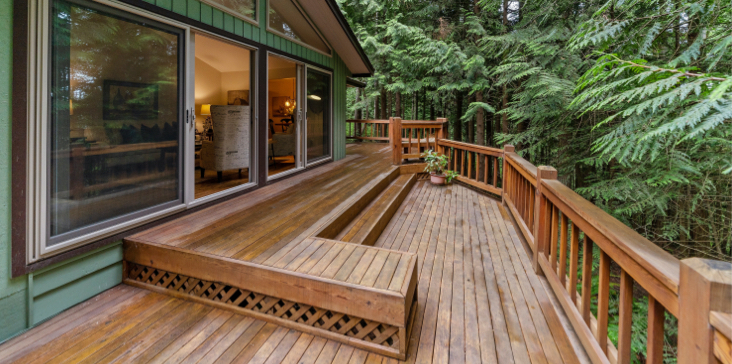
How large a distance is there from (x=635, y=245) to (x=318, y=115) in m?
5.63

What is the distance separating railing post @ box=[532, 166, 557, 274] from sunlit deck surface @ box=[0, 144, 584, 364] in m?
0.20

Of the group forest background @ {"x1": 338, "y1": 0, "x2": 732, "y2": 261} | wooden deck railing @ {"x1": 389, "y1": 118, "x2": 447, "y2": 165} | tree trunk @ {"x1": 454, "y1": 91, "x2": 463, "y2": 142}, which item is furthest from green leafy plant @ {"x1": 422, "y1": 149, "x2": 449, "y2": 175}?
tree trunk @ {"x1": 454, "y1": 91, "x2": 463, "y2": 142}

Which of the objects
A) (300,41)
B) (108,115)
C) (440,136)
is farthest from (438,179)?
(108,115)

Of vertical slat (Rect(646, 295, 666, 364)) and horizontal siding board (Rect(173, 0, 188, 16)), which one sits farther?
horizontal siding board (Rect(173, 0, 188, 16))

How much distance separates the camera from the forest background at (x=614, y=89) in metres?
2.75

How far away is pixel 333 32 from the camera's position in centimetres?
624

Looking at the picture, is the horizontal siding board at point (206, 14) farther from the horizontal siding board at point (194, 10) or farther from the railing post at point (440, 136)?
the railing post at point (440, 136)

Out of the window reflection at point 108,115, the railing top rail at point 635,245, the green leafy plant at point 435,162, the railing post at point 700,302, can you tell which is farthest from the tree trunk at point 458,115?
the railing post at point 700,302

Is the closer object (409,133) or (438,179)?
(438,179)

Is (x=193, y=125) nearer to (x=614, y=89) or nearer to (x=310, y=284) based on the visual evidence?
(x=310, y=284)

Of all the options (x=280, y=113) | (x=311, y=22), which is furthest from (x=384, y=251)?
(x=280, y=113)

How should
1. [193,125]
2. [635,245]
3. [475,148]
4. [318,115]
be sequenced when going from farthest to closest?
[318,115], [475,148], [193,125], [635,245]

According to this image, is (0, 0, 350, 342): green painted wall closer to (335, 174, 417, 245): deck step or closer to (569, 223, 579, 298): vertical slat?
(335, 174, 417, 245): deck step

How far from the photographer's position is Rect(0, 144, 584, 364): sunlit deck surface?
1.85 meters
